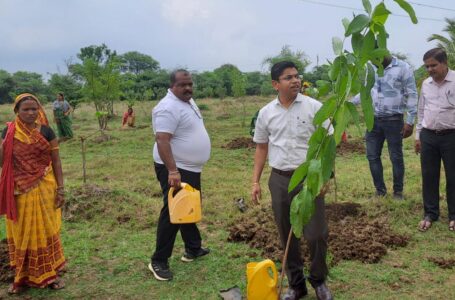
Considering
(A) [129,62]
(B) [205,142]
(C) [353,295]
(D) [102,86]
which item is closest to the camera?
(C) [353,295]

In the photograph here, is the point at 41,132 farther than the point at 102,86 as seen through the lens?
No

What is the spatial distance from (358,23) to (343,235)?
9.19 feet

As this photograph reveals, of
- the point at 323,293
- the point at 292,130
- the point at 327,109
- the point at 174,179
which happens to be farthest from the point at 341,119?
the point at 174,179

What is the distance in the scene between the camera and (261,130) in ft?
10.6

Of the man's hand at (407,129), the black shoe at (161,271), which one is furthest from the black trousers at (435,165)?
the black shoe at (161,271)

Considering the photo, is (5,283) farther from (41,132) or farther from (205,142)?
(205,142)

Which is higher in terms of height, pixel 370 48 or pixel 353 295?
pixel 370 48

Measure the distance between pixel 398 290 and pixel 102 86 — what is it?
40.4ft

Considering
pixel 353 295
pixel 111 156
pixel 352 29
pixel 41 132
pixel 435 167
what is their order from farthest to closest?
pixel 111 156 < pixel 435 167 < pixel 41 132 < pixel 353 295 < pixel 352 29

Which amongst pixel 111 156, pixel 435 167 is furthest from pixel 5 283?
pixel 111 156

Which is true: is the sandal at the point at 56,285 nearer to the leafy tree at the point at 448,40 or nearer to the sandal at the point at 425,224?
the sandal at the point at 425,224

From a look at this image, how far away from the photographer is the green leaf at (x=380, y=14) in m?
1.78

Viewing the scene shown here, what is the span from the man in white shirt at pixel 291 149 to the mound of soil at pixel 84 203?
3120 mm

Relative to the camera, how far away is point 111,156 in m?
10.5
